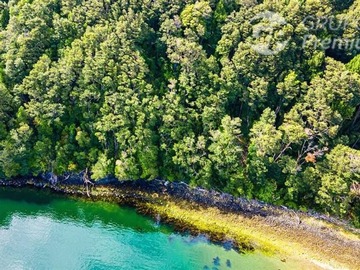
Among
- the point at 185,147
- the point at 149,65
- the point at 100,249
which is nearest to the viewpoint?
the point at 100,249

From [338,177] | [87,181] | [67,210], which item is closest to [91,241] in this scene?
[67,210]

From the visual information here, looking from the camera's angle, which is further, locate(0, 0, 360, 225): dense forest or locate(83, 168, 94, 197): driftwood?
locate(83, 168, 94, 197): driftwood

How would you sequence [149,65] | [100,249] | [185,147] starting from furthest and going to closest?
[149,65] < [185,147] < [100,249]

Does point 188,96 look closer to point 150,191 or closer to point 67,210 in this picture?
point 150,191

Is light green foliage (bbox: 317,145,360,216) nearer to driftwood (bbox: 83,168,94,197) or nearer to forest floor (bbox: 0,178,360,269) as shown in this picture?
forest floor (bbox: 0,178,360,269)

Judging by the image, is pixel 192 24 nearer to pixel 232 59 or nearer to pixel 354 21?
pixel 232 59

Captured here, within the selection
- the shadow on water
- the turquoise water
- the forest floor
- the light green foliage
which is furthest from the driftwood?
the light green foliage

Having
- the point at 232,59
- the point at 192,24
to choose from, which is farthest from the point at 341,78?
the point at 192,24
